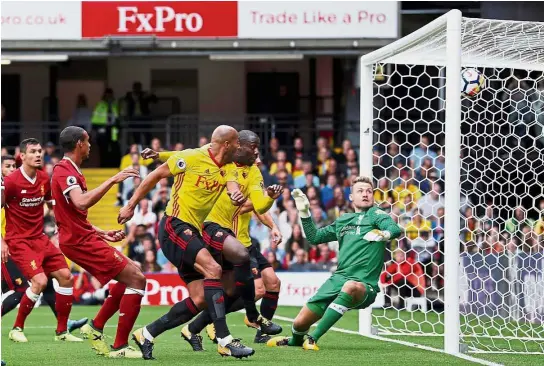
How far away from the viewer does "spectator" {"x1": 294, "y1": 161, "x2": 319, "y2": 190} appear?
2053cm

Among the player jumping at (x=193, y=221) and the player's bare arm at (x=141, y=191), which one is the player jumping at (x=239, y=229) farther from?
the player's bare arm at (x=141, y=191)

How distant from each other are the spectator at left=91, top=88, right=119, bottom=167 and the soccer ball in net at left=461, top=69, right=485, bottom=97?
44.7 feet

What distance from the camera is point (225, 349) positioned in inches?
332

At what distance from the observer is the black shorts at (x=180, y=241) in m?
8.73

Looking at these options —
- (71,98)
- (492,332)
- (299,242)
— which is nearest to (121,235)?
(492,332)

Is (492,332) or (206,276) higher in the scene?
(206,276)

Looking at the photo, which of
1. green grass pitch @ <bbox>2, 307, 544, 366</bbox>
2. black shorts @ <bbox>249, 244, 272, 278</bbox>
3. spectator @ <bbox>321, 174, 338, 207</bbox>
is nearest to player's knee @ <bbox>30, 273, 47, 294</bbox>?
green grass pitch @ <bbox>2, 307, 544, 366</bbox>

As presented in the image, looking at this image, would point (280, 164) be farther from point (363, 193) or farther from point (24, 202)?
point (363, 193)

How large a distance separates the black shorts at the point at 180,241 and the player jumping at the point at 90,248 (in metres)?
0.37

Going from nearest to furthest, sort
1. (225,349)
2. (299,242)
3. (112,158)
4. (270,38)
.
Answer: (225,349)
(299,242)
(270,38)
(112,158)

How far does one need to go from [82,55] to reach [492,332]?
41.9ft

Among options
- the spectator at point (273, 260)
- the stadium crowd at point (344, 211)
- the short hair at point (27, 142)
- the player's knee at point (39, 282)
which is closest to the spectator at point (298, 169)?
the stadium crowd at point (344, 211)

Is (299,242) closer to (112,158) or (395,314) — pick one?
(395,314)

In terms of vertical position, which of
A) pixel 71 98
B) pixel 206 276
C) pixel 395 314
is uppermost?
pixel 71 98
